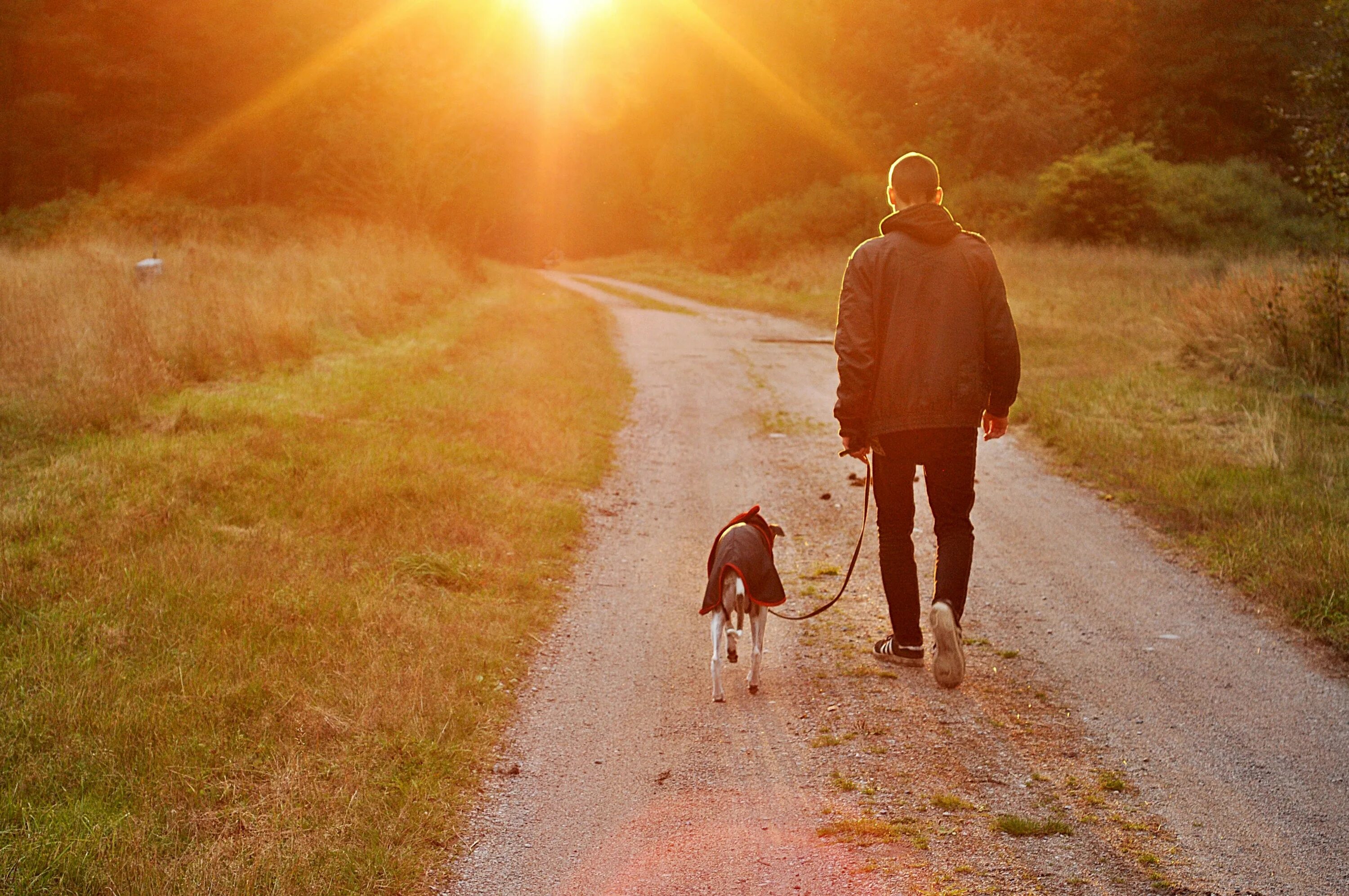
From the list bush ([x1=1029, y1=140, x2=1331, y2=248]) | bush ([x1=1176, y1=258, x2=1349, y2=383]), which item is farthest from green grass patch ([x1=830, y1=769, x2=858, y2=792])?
bush ([x1=1029, y1=140, x2=1331, y2=248])

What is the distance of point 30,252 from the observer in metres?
17.6

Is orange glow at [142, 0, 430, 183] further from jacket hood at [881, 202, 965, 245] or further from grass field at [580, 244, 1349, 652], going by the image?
jacket hood at [881, 202, 965, 245]

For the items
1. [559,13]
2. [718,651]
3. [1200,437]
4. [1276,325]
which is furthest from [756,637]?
[559,13]

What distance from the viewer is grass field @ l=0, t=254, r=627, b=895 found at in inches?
142

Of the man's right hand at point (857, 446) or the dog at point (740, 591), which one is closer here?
the dog at point (740, 591)

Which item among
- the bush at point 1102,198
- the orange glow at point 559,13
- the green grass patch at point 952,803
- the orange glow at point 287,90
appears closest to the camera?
the green grass patch at point 952,803

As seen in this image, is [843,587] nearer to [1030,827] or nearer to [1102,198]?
[1030,827]

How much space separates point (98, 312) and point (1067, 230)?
28.5 meters

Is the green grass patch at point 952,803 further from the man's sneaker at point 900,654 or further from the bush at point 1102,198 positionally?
the bush at point 1102,198

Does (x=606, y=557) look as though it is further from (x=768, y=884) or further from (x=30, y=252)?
(x=30, y=252)

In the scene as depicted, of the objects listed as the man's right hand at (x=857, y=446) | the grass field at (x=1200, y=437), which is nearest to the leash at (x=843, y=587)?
the man's right hand at (x=857, y=446)

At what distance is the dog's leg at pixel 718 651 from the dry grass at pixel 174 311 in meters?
6.65

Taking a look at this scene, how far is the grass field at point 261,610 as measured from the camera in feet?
11.8

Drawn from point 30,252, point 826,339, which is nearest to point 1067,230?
point 826,339
